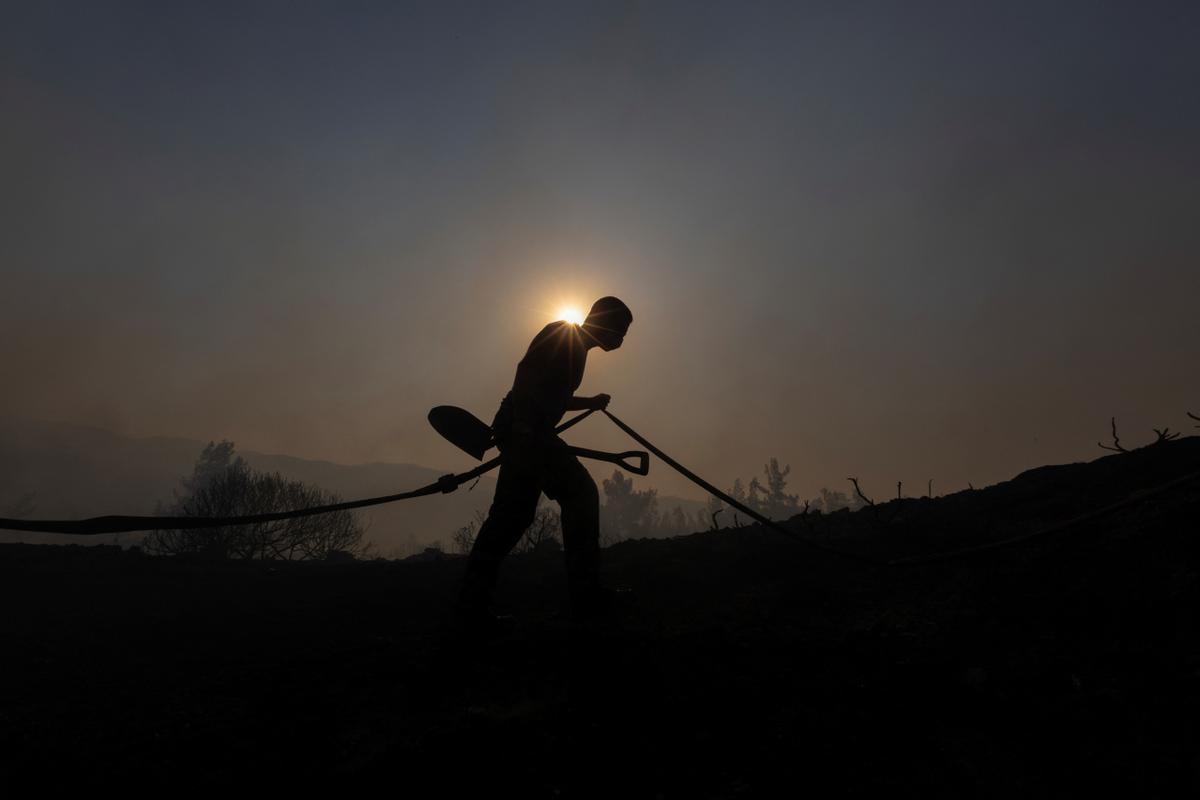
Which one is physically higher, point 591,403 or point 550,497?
point 591,403

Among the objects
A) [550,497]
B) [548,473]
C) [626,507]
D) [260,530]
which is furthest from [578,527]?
[626,507]

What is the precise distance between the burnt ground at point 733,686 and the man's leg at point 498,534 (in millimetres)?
271

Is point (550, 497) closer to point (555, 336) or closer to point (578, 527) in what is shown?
point (578, 527)

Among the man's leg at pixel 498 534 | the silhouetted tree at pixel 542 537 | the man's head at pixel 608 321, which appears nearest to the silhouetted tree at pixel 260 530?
the silhouetted tree at pixel 542 537

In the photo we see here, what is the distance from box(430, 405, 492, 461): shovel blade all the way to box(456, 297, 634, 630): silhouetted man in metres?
0.22

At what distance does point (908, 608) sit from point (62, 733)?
4.93 m

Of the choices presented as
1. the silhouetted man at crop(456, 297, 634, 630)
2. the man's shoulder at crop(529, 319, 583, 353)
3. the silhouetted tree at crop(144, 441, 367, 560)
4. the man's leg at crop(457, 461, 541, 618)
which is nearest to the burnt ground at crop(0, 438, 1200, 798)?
the man's leg at crop(457, 461, 541, 618)

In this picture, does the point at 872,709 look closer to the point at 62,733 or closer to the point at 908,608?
the point at 908,608

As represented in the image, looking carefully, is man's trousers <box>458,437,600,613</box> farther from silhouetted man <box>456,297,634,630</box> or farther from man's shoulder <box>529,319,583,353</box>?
man's shoulder <box>529,319,583,353</box>

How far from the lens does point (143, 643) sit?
16.3ft

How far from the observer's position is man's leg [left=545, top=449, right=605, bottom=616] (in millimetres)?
3680

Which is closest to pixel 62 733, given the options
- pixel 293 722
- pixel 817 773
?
pixel 293 722

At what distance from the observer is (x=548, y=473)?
3.79 meters

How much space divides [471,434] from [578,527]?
3.79 ft
